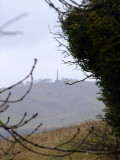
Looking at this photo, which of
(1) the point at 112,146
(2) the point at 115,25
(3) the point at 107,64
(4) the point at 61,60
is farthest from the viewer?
(4) the point at 61,60

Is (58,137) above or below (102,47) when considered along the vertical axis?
below

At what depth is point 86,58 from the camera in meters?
8.16

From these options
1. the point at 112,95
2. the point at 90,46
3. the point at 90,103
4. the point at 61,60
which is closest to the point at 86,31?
the point at 90,46

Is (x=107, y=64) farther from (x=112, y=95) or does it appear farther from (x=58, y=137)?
(x=58, y=137)

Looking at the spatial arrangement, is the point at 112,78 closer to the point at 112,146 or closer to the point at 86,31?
the point at 86,31

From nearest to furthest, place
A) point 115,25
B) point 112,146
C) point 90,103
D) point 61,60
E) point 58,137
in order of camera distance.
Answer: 1. point 115,25
2. point 112,146
3. point 61,60
4. point 58,137
5. point 90,103

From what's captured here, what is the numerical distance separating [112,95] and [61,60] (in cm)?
350

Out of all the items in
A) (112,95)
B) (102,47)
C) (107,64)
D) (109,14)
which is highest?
(109,14)

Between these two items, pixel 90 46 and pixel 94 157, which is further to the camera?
pixel 94 157

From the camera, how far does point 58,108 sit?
196m

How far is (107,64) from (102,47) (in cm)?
50

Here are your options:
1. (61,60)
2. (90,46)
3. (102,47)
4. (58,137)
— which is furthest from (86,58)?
(58,137)

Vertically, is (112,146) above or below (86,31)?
below

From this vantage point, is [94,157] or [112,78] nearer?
[112,78]
